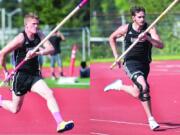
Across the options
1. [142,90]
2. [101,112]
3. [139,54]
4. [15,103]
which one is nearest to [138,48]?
[139,54]

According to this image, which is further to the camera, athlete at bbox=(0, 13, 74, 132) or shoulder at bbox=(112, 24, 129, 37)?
shoulder at bbox=(112, 24, 129, 37)

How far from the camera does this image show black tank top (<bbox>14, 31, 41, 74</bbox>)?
328 inches

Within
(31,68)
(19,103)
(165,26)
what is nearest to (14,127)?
(19,103)

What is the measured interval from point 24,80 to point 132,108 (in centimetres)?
378

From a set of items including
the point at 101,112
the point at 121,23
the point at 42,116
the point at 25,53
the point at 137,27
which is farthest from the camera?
the point at 121,23

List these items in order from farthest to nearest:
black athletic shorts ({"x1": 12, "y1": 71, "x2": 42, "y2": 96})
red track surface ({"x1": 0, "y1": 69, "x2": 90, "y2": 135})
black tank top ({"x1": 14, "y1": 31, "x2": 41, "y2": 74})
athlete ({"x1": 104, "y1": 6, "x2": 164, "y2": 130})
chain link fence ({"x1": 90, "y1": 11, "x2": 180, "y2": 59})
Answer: chain link fence ({"x1": 90, "y1": 11, "x2": 180, "y2": 59}), red track surface ({"x1": 0, "y1": 69, "x2": 90, "y2": 135}), athlete ({"x1": 104, "y1": 6, "x2": 164, "y2": 130}), black athletic shorts ({"x1": 12, "y1": 71, "x2": 42, "y2": 96}), black tank top ({"x1": 14, "y1": 31, "x2": 41, "y2": 74})

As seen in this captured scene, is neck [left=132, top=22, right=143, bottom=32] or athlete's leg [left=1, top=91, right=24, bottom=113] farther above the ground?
neck [left=132, top=22, right=143, bottom=32]

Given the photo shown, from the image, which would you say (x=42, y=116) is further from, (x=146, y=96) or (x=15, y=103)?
(x=146, y=96)

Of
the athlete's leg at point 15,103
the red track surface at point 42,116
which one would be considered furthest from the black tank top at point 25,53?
the red track surface at point 42,116

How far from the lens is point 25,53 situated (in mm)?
8391

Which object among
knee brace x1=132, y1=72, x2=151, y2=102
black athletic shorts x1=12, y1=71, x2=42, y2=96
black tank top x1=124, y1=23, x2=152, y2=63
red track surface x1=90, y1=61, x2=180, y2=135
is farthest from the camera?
red track surface x1=90, y1=61, x2=180, y2=135

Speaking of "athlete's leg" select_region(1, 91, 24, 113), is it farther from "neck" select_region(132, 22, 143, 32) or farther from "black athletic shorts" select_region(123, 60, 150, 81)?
"neck" select_region(132, 22, 143, 32)

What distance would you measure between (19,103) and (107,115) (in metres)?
2.58

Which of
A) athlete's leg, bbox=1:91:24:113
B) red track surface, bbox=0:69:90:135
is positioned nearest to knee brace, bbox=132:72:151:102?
red track surface, bbox=0:69:90:135
